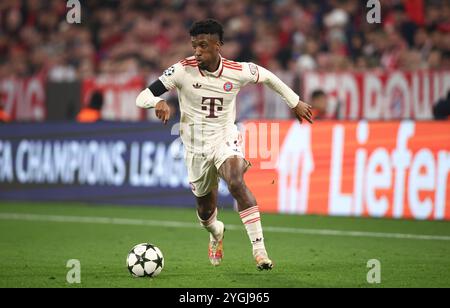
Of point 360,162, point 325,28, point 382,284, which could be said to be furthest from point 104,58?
point 382,284

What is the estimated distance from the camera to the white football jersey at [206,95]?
8961 millimetres

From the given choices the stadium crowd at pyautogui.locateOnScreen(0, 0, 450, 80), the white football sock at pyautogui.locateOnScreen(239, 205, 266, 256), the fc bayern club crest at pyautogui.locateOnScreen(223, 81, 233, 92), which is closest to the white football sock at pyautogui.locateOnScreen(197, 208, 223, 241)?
the white football sock at pyautogui.locateOnScreen(239, 205, 266, 256)

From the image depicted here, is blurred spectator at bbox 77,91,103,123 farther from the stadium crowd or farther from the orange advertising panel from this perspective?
the orange advertising panel

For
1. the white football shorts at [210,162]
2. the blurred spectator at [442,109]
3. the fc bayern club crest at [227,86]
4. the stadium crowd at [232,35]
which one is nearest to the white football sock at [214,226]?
the white football shorts at [210,162]

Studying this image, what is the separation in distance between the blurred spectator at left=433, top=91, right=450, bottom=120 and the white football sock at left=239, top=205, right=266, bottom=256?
725 centimetres

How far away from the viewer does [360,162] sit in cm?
1408

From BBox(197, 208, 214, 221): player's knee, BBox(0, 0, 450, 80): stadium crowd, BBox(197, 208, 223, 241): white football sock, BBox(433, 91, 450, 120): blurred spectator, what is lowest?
BBox(197, 208, 223, 241): white football sock

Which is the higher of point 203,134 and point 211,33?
point 211,33

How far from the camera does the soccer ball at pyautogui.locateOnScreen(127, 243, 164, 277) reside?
8367 mm

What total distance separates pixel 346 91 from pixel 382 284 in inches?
367

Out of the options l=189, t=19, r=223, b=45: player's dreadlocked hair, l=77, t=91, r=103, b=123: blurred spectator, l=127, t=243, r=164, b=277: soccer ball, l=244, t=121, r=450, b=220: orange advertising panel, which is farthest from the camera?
l=77, t=91, r=103, b=123: blurred spectator

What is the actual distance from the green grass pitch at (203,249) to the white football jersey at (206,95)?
1.31 m
